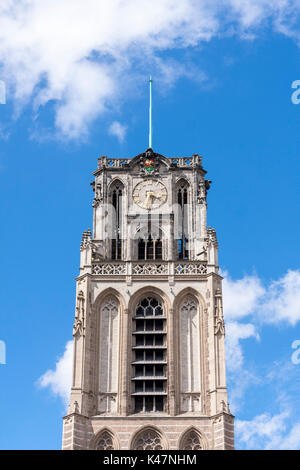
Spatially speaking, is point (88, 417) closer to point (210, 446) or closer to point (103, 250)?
point (210, 446)

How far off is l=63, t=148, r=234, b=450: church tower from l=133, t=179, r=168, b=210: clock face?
88mm

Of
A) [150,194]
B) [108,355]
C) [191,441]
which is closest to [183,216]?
[150,194]

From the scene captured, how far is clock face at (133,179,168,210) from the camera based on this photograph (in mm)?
78250

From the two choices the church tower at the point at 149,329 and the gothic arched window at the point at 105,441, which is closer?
the gothic arched window at the point at 105,441

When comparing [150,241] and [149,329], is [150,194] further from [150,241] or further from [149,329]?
[149,329]

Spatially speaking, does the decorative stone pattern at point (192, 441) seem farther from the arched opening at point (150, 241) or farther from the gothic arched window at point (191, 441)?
the arched opening at point (150, 241)

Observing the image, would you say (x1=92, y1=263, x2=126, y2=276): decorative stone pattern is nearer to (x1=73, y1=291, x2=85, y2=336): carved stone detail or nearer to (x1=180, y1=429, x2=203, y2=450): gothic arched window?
(x1=73, y1=291, x2=85, y2=336): carved stone detail

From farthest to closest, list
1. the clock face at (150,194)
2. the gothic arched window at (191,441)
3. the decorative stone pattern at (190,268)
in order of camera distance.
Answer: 1. the clock face at (150,194)
2. the decorative stone pattern at (190,268)
3. the gothic arched window at (191,441)

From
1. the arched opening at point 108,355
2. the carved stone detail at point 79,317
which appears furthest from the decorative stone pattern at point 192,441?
the carved stone detail at point 79,317

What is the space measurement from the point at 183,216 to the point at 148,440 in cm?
2113

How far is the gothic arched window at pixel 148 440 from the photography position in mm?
65312

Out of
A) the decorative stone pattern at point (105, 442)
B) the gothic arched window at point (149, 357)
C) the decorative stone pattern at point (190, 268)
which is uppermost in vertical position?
the decorative stone pattern at point (190, 268)

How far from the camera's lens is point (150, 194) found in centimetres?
7856

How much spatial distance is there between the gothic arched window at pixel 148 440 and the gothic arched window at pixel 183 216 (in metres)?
16.5
